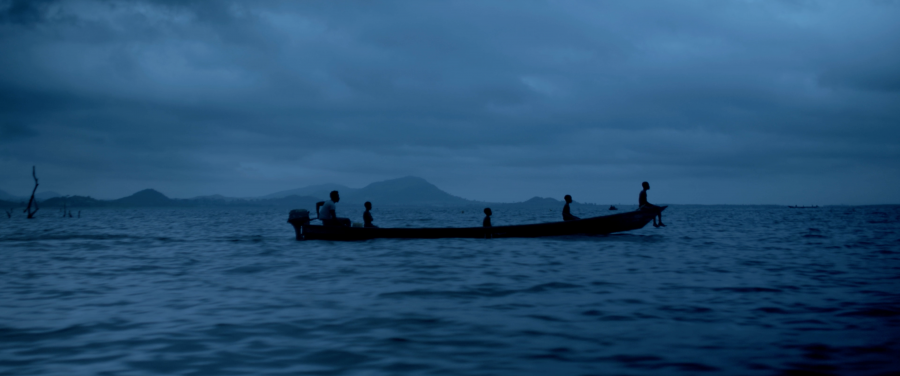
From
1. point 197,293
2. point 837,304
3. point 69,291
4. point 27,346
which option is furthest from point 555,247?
point 27,346

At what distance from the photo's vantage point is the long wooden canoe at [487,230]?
2536 cm

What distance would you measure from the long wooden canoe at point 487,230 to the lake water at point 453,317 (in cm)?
695

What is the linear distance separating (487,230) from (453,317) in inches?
678

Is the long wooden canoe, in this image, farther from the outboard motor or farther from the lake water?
the lake water

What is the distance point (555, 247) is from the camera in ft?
77.2

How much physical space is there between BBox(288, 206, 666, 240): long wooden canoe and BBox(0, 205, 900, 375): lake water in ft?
22.8

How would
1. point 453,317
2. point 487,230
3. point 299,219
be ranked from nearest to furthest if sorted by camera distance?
1. point 453,317
2. point 299,219
3. point 487,230

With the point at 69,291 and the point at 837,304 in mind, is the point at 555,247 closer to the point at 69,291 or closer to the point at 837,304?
the point at 837,304

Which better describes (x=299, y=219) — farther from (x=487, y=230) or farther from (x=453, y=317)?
(x=453, y=317)

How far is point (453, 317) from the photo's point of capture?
9.39 m

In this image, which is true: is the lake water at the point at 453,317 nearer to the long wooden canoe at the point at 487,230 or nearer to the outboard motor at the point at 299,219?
the long wooden canoe at the point at 487,230

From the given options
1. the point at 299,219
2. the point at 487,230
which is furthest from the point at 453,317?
the point at 299,219

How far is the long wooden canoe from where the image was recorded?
25359 mm

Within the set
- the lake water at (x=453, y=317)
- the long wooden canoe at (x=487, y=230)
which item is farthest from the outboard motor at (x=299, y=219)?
the lake water at (x=453, y=317)
